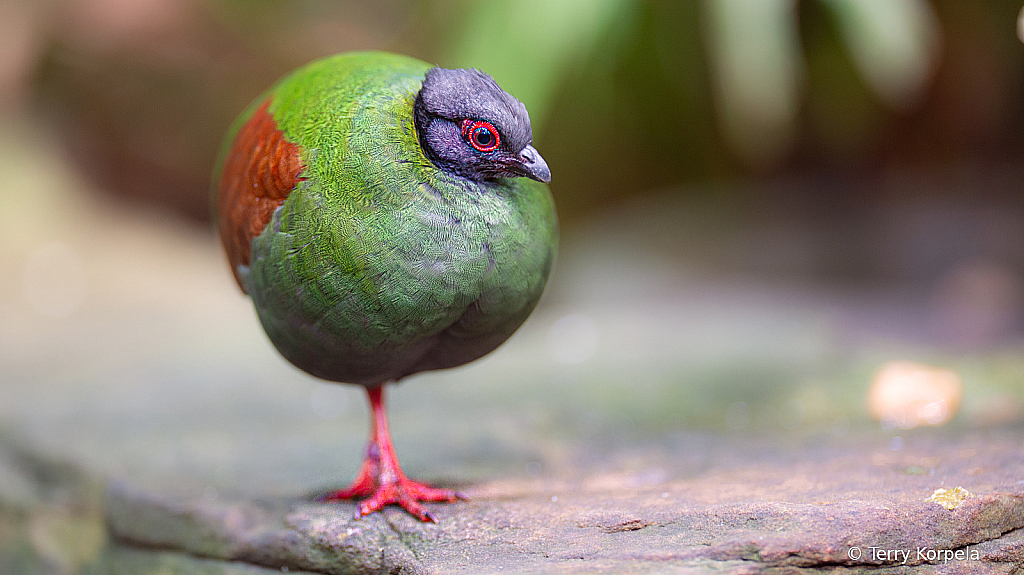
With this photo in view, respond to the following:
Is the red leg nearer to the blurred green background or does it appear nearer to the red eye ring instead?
the red eye ring

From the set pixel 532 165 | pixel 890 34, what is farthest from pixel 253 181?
pixel 890 34

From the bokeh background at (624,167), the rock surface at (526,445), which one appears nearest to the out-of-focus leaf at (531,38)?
the bokeh background at (624,167)

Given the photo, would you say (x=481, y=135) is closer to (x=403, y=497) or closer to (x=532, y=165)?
(x=532, y=165)

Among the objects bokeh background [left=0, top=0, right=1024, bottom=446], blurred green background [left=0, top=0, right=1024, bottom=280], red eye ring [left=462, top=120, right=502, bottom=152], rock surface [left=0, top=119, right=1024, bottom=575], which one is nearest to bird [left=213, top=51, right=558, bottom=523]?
red eye ring [left=462, top=120, right=502, bottom=152]

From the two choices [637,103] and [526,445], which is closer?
[526,445]

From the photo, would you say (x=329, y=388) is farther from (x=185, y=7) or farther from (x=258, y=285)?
(x=185, y=7)

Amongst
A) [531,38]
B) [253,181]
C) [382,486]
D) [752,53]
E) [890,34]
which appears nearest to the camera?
[253,181]

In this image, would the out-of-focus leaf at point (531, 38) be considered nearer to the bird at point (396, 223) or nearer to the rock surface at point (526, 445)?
the rock surface at point (526, 445)
